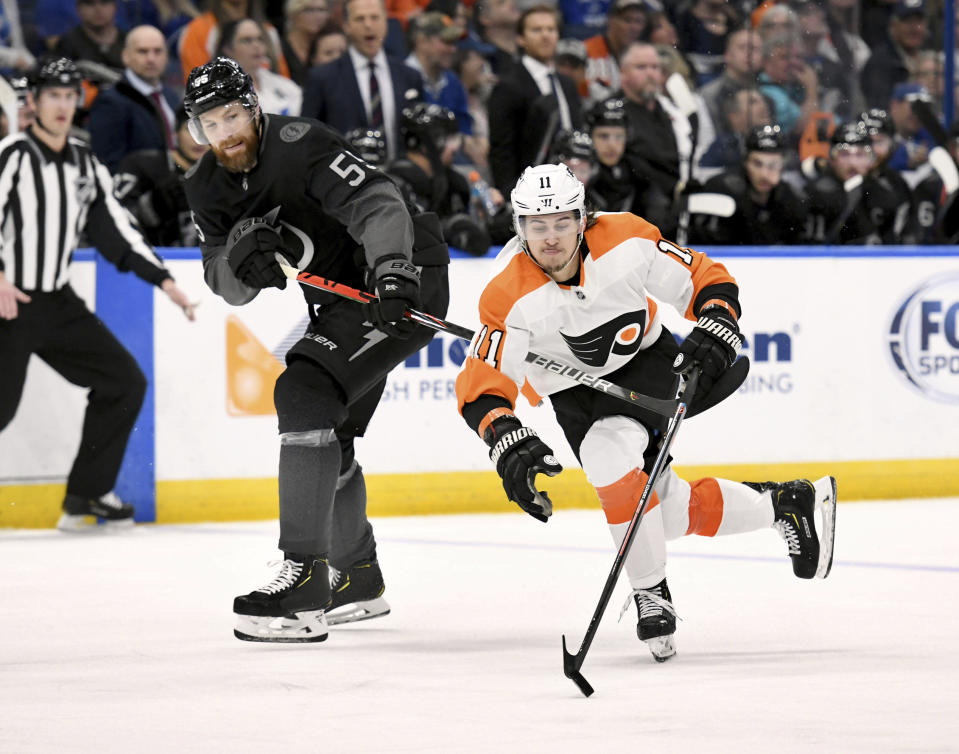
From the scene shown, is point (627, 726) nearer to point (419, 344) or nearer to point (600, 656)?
point (600, 656)

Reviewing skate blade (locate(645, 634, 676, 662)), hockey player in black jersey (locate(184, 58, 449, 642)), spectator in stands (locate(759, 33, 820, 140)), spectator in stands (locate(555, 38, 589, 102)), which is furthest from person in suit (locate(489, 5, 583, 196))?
skate blade (locate(645, 634, 676, 662))

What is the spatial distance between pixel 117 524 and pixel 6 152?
1439 millimetres

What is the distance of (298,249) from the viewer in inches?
154

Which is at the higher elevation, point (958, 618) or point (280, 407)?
point (280, 407)

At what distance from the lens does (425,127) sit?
21.9ft

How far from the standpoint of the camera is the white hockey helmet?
3555 millimetres

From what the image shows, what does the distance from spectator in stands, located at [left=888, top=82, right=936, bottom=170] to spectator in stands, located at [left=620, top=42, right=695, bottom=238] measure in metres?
1.50

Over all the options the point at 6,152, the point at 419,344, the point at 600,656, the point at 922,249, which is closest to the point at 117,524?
the point at 6,152

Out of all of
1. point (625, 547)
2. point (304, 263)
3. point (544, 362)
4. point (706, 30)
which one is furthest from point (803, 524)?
point (706, 30)

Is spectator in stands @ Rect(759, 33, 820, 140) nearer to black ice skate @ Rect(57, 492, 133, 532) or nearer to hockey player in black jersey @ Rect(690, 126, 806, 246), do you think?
hockey player in black jersey @ Rect(690, 126, 806, 246)

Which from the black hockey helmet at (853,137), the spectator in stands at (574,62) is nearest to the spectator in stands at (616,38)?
the spectator in stands at (574,62)

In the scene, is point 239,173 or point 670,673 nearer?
point 670,673

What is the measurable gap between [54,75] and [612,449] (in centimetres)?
309

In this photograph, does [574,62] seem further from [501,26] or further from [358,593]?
[358,593]
